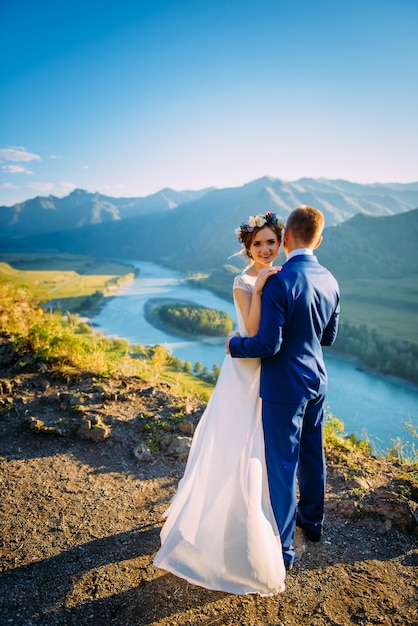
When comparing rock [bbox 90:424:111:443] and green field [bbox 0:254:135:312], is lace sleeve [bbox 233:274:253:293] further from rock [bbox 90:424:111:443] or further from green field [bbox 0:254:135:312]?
green field [bbox 0:254:135:312]

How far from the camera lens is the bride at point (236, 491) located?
2365mm

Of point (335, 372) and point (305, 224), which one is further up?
point (305, 224)

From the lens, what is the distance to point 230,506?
253cm

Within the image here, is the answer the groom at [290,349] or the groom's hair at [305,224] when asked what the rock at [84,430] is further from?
the groom's hair at [305,224]

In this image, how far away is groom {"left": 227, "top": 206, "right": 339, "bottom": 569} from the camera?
7.36ft

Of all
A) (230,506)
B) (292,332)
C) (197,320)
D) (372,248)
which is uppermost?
(372,248)

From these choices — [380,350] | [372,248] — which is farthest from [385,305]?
[372,248]

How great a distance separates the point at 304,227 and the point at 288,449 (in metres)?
1.50

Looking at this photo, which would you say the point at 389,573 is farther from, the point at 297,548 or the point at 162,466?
the point at 162,466

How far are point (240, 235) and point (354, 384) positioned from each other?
138 ft

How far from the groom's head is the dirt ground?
2381mm

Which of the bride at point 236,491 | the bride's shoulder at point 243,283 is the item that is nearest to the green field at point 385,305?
the bride at point 236,491

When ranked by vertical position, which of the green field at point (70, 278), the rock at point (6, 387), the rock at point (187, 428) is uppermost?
the rock at point (6, 387)

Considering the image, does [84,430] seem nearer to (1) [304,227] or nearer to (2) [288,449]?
(2) [288,449]
